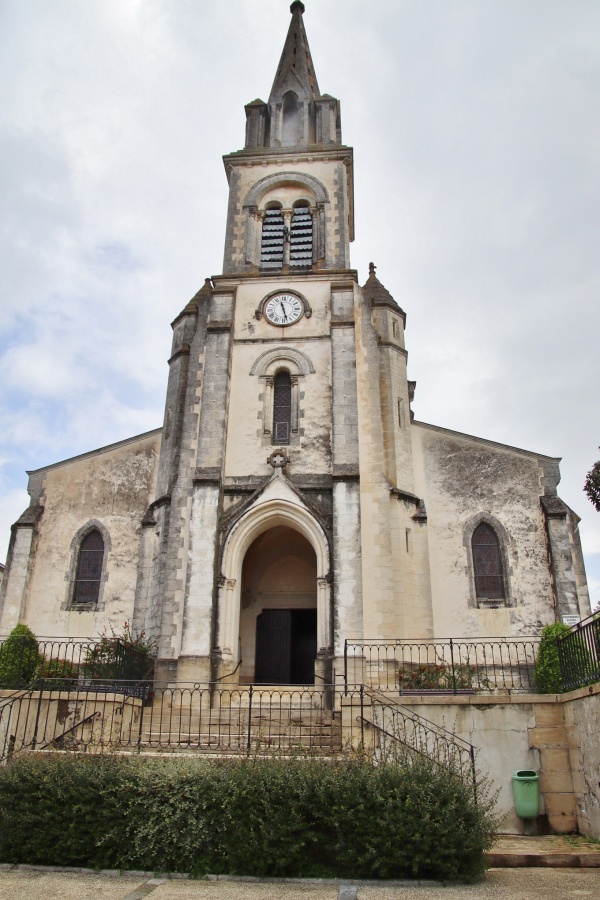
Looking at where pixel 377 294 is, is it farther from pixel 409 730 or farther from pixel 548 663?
pixel 409 730

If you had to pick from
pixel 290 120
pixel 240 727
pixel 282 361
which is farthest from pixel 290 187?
pixel 240 727

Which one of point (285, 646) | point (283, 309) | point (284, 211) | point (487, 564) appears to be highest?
point (284, 211)

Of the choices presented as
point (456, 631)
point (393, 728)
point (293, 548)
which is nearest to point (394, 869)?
point (393, 728)

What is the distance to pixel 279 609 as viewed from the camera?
19750mm

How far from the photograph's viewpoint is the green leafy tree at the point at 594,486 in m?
11.8

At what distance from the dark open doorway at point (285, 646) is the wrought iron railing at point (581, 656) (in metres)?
8.13

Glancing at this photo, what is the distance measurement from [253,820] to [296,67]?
85.4 ft

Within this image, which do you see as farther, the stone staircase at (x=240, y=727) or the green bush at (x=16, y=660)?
the green bush at (x=16, y=660)

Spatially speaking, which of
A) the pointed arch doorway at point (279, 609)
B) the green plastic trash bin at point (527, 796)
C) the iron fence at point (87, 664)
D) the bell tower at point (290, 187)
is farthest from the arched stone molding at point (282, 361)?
the green plastic trash bin at point (527, 796)

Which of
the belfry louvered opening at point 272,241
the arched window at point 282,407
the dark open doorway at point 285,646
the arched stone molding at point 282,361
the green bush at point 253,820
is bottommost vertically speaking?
the green bush at point 253,820

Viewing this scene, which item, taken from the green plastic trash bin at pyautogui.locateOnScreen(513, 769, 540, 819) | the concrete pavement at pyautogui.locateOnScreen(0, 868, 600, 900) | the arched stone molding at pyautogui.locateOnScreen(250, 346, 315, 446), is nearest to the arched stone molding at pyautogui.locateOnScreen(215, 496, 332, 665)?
the arched stone molding at pyautogui.locateOnScreen(250, 346, 315, 446)

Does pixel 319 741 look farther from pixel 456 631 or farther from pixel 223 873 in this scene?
pixel 456 631

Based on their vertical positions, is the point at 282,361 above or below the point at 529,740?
above

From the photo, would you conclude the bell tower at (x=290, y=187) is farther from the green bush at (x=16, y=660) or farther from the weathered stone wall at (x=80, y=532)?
the green bush at (x=16, y=660)
